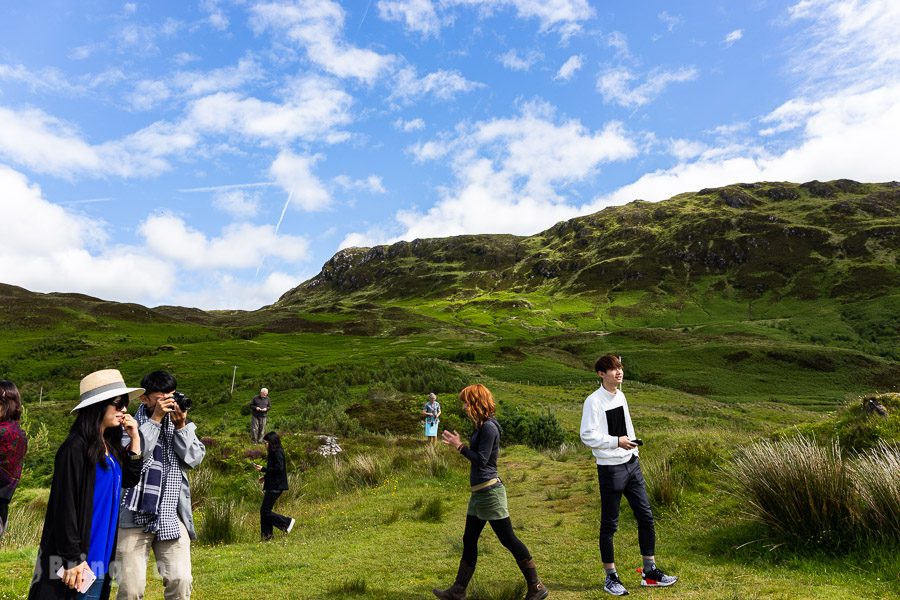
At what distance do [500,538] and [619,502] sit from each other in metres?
1.48

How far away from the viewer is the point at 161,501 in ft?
13.6

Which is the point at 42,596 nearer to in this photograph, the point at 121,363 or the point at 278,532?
the point at 278,532

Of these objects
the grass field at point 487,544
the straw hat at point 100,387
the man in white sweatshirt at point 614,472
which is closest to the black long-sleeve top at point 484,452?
the man in white sweatshirt at point 614,472

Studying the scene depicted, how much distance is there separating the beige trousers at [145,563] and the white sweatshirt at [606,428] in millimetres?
4048

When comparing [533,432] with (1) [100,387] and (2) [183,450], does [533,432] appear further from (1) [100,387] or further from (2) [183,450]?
(1) [100,387]

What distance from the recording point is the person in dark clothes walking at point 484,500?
5207 millimetres

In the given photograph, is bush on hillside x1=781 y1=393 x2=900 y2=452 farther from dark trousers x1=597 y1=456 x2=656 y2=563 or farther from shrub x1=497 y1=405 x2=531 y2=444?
shrub x1=497 y1=405 x2=531 y2=444

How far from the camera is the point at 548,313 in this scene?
14325cm

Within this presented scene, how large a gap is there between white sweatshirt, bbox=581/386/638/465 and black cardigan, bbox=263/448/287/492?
6.98 metres

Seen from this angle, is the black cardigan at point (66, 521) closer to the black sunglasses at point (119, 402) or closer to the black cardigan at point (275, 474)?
the black sunglasses at point (119, 402)

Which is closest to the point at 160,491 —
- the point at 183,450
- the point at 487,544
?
the point at 183,450

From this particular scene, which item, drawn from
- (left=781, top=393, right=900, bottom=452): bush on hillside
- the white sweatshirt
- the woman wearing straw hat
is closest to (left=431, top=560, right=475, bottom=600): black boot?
the white sweatshirt

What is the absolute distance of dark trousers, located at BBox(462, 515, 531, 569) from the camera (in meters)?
5.20

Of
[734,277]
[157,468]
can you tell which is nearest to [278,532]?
[157,468]
